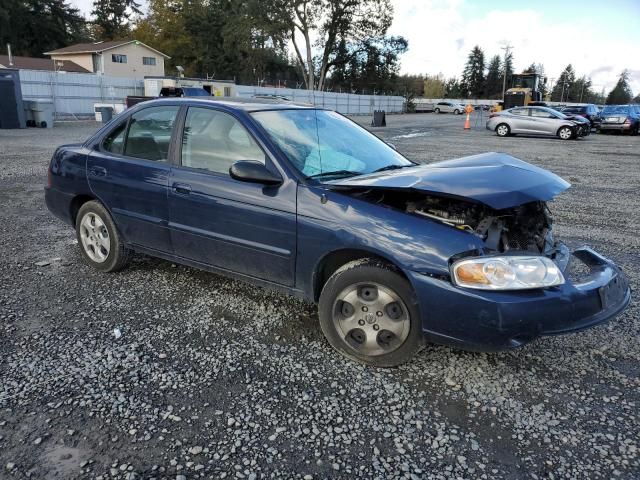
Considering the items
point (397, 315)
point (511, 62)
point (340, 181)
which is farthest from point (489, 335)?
point (511, 62)

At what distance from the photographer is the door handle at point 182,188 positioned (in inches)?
148

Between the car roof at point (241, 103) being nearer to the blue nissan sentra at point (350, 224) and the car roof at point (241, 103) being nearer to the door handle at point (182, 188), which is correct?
the blue nissan sentra at point (350, 224)

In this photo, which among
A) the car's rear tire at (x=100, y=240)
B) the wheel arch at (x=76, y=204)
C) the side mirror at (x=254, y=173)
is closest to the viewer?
the side mirror at (x=254, y=173)

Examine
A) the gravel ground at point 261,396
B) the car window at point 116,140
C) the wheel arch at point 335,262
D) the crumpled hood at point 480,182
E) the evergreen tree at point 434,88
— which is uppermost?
the evergreen tree at point 434,88

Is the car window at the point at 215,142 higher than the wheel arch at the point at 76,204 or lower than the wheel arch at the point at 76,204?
higher

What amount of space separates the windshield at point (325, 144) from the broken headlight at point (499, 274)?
48.8 inches

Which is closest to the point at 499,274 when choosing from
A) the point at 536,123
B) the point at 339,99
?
the point at 536,123

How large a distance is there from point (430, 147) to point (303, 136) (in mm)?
13494

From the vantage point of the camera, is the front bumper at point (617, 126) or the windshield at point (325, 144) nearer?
the windshield at point (325, 144)

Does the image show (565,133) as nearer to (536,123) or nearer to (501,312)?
(536,123)

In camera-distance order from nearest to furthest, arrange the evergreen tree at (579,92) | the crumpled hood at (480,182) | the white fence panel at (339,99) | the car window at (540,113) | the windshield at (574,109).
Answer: the crumpled hood at (480,182) → the car window at (540,113) → the windshield at (574,109) → the white fence panel at (339,99) → the evergreen tree at (579,92)

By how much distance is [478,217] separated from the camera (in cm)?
309

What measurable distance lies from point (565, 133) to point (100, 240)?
22525 millimetres

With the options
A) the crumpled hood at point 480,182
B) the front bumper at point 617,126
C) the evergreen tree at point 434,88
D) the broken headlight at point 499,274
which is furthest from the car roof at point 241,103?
the evergreen tree at point 434,88
